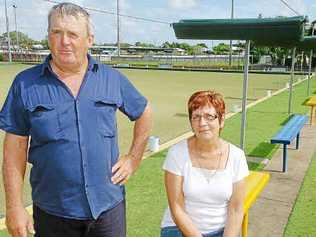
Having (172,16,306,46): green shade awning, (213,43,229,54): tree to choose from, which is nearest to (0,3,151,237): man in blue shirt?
(172,16,306,46): green shade awning

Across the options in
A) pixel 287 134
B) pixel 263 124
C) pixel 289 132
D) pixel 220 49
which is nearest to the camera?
pixel 287 134

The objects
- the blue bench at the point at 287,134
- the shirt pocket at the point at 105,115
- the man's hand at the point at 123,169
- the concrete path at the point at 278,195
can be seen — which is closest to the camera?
the shirt pocket at the point at 105,115

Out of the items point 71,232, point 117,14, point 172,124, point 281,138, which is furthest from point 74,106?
point 117,14

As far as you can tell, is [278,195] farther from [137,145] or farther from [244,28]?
[137,145]

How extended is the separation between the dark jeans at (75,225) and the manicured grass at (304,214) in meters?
2.20

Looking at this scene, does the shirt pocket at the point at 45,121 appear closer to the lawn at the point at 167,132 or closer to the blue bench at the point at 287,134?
the lawn at the point at 167,132

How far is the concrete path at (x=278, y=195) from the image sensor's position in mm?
4160

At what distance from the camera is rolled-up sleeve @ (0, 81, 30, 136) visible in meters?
2.19

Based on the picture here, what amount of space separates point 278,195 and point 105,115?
338 centimetres

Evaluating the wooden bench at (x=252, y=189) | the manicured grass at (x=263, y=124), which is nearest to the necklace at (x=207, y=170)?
the wooden bench at (x=252, y=189)

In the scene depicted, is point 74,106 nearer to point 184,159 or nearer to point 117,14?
point 184,159

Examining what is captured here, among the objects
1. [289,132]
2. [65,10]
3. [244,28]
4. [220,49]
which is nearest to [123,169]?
[65,10]

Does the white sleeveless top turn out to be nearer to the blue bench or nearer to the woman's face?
the woman's face

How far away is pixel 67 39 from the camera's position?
7.27 feet
